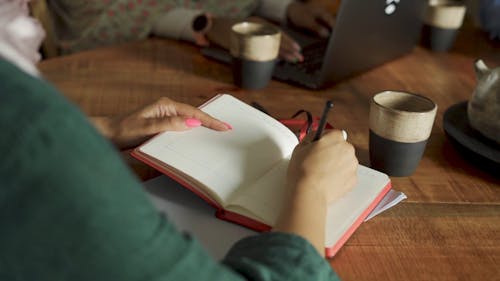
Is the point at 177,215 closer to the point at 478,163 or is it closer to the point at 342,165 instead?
the point at 342,165

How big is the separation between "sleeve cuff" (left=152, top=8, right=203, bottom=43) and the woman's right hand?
68cm

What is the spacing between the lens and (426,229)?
78 centimetres

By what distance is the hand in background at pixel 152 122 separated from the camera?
852 millimetres

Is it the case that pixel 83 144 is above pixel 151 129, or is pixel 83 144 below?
above

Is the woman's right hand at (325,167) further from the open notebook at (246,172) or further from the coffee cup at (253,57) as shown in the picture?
the coffee cup at (253,57)

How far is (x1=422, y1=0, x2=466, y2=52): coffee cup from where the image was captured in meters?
1.40

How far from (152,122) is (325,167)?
0.91ft

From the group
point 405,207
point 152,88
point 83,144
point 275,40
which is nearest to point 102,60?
point 152,88

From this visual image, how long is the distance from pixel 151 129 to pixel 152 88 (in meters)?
0.31

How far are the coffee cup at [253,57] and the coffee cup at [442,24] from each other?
46 centimetres

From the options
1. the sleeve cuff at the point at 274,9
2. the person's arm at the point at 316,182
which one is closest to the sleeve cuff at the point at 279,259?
the person's arm at the point at 316,182

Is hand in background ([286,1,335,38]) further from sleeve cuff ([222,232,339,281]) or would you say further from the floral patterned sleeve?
sleeve cuff ([222,232,339,281])

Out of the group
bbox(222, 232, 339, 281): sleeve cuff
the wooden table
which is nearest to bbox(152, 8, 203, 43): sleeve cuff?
the wooden table

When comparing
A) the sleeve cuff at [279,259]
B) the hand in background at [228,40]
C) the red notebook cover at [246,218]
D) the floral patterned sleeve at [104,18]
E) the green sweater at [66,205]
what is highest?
the green sweater at [66,205]
